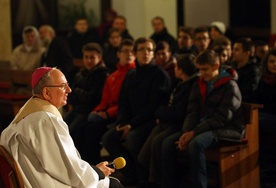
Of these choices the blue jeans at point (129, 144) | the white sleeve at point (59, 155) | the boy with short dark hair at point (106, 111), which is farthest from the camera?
the boy with short dark hair at point (106, 111)

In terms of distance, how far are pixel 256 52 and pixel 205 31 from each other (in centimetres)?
65

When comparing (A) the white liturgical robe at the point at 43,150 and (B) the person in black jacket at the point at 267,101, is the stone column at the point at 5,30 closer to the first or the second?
(B) the person in black jacket at the point at 267,101

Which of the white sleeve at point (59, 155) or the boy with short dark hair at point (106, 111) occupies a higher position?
the white sleeve at point (59, 155)

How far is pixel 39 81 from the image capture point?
18.0 ft

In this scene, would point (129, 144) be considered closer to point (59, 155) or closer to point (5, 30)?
point (59, 155)

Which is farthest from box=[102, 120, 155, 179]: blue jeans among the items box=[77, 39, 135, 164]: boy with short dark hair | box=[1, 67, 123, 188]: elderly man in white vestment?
box=[1, 67, 123, 188]: elderly man in white vestment

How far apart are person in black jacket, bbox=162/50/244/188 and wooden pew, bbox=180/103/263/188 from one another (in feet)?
0.31

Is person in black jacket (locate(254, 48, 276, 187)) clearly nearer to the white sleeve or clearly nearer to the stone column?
the white sleeve

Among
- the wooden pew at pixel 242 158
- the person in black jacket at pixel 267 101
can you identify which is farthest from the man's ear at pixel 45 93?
the person in black jacket at pixel 267 101

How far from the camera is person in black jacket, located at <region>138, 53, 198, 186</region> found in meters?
7.56

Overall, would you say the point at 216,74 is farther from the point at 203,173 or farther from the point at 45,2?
the point at 45,2

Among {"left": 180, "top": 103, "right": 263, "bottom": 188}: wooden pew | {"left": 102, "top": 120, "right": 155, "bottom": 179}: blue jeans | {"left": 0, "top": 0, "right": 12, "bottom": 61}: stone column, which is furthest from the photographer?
{"left": 0, "top": 0, "right": 12, "bottom": 61}: stone column

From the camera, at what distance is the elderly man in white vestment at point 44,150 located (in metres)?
5.25

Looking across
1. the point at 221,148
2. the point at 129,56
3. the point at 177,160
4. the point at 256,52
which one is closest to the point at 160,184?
the point at 177,160
